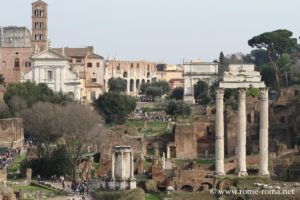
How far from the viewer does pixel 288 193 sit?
3052cm

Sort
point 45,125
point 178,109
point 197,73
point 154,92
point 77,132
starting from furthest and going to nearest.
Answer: point 154,92, point 197,73, point 178,109, point 45,125, point 77,132

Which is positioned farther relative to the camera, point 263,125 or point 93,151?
point 93,151

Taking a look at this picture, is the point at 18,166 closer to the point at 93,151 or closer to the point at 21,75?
the point at 93,151

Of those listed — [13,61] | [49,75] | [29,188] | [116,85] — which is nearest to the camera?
[29,188]

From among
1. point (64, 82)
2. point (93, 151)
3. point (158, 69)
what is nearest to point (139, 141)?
point (93, 151)

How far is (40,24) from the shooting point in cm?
9438

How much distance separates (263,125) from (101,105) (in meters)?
35.4

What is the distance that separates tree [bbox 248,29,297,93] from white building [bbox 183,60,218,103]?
34.3 feet

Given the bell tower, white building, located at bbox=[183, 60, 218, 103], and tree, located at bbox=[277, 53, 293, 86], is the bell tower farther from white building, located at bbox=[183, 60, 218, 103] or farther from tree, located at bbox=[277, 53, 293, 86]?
tree, located at bbox=[277, 53, 293, 86]

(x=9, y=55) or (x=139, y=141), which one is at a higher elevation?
(x=9, y=55)

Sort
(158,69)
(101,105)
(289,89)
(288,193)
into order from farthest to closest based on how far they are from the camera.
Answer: (158,69)
(101,105)
(289,89)
(288,193)

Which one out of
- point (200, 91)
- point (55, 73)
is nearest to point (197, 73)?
point (200, 91)

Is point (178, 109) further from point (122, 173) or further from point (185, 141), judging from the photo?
point (122, 173)

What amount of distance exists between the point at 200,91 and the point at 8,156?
4263 centimetres
